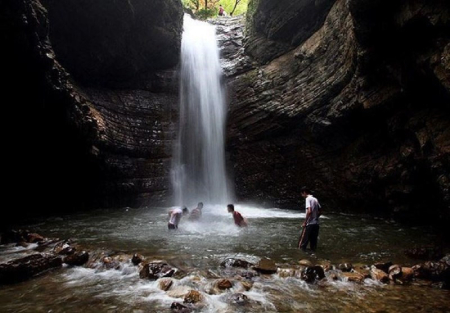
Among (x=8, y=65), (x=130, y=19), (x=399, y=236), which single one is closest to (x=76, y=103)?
(x=8, y=65)

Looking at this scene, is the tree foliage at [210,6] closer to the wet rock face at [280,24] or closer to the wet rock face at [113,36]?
the wet rock face at [280,24]

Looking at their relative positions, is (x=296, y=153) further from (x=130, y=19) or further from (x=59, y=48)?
(x=59, y=48)

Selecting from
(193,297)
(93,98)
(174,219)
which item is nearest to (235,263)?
(193,297)

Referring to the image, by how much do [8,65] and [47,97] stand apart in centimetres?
185

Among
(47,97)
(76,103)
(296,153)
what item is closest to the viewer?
(47,97)

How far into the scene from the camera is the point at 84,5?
14836mm

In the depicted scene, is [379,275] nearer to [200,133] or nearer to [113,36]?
[200,133]

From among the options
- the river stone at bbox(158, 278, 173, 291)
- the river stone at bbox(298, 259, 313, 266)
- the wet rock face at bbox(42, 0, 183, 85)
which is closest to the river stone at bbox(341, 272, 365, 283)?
the river stone at bbox(298, 259, 313, 266)

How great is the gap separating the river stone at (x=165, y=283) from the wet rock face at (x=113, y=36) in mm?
13871

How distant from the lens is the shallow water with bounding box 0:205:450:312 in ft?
17.5

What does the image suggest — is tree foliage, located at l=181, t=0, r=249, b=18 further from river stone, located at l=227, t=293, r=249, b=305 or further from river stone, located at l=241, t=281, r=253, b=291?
river stone, located at l=227, t=293, r=249, b=305

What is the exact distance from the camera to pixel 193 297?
17.7 feet

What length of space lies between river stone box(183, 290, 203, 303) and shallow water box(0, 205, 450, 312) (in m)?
0.14

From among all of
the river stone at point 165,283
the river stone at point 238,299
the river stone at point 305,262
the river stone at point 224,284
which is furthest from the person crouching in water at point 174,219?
the river stone at point 238,299
